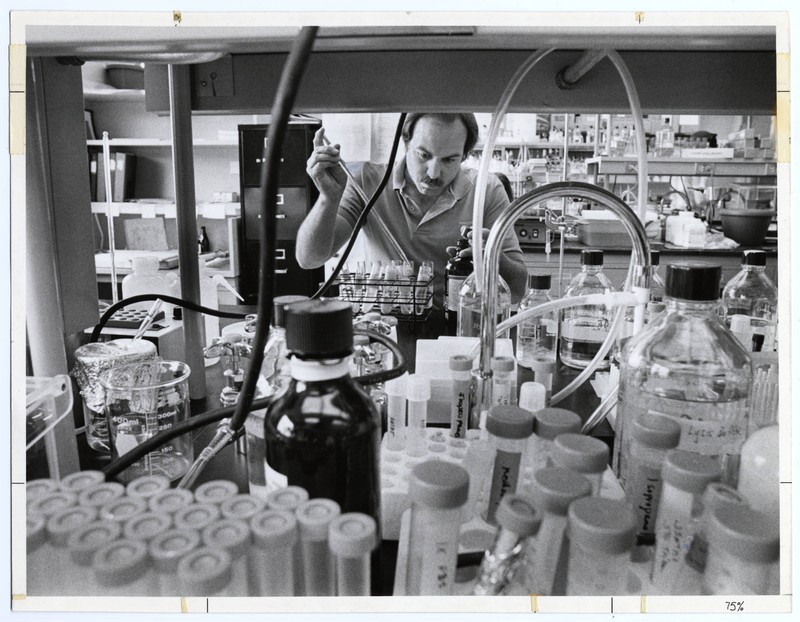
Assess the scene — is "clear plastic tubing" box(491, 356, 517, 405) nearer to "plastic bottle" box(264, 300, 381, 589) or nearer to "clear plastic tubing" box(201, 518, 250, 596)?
"plastic bottle" box(264, 300, 381, 589)

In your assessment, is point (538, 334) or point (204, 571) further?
point (538, 334)

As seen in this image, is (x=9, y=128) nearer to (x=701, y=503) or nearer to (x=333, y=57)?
(x=333, y=57)

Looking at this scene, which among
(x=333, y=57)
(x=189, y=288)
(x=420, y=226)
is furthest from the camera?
(x=420, y=226)

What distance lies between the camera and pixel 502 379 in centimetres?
69

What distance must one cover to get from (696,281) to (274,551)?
426 millimetres

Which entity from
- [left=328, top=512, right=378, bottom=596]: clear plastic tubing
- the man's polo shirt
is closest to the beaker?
[left=328, top=512, right=378, bottom=596]: clear plastic tubing

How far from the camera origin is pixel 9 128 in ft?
1.82

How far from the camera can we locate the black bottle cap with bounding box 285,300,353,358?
42 centimetres

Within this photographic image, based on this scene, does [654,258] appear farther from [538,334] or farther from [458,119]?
[458,119]

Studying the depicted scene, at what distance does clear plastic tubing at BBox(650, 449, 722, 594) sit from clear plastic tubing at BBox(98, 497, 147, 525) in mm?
379

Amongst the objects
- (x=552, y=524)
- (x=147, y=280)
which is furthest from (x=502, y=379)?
(x=147, y=280)

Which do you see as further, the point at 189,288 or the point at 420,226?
the point at 420,226

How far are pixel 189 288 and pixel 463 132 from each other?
1406 mm
